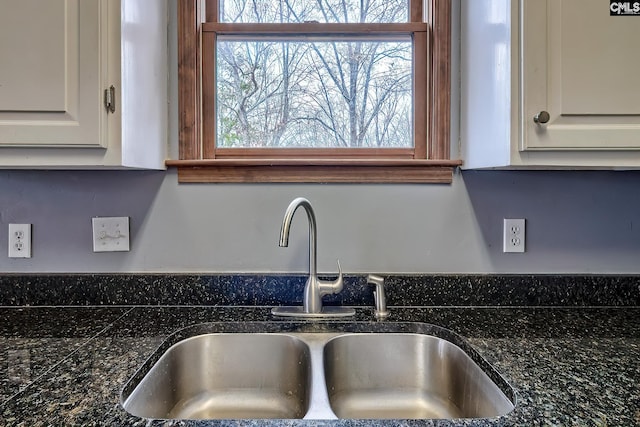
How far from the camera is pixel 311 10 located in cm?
126

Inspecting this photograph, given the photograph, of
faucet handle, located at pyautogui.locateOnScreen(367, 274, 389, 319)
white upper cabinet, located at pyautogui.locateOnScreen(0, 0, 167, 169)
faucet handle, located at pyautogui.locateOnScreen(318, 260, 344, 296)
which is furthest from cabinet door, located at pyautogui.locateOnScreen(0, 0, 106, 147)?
faucet handle, located at pyautogui.locateOnScreen(367, 274, 389, 319)

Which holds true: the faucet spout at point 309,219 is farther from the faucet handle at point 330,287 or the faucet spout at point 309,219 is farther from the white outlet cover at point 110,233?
the white outlet cover at point 110,233

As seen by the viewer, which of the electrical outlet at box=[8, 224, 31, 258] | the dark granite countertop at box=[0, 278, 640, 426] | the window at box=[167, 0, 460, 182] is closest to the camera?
the dark granite countertop at box=[0, 278, 640, 426]

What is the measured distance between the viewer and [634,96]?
844mm

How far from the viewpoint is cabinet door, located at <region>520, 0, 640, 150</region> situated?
33.0 inches

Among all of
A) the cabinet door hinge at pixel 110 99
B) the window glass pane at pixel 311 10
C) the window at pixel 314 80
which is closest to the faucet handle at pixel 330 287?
the window at pixel 314 80

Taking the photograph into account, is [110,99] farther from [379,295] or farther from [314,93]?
[379,295]

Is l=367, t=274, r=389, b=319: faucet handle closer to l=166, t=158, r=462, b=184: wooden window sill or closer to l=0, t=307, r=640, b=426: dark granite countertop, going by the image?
l=0, t=307, r=640, b=426: dark granite countertop

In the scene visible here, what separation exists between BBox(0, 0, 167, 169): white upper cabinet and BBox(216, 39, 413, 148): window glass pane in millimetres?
428

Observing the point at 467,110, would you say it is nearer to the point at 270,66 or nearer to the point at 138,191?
the point at 270,66

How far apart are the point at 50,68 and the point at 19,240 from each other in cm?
60

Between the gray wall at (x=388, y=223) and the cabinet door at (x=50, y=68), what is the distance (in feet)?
1.12

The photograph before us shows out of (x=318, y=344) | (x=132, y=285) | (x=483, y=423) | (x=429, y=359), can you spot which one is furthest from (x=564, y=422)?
(x=132, y=285)

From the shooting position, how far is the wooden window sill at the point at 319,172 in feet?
3.77
